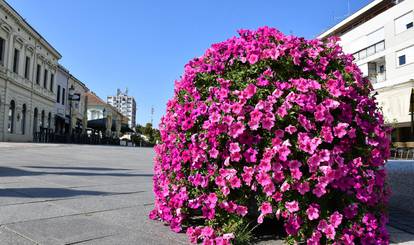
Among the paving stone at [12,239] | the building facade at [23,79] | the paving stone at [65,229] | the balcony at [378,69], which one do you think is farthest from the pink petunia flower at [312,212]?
the balcony at [378,69]

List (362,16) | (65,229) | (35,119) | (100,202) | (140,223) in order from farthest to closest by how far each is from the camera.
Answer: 1. (35,119)
2. (362,16)
3. (100,202)
4. (140,223)
5. (65,229)

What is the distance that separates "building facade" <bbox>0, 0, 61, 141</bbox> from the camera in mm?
30239

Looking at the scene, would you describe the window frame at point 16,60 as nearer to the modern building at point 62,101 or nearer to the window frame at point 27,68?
the window frame at point 27,68

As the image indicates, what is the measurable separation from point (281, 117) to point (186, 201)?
1.03 metres

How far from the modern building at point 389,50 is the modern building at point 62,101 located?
31.9m

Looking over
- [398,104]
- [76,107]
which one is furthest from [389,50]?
[76,107]

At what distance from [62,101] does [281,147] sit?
49.6 m

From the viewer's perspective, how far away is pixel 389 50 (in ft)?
101

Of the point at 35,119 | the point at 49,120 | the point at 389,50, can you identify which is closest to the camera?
the point at 389,50

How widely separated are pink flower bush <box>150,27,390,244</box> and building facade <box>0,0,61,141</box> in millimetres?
29867

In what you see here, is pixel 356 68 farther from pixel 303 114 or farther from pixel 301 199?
pixel 301 199

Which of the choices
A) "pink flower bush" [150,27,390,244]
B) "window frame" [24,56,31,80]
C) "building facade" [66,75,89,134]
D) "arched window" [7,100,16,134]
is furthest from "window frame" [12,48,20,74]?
"pink flower bush" [150,27,390,244]

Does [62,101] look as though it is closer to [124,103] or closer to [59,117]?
[59,117]

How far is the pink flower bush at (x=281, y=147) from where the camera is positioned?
9.04 ft
